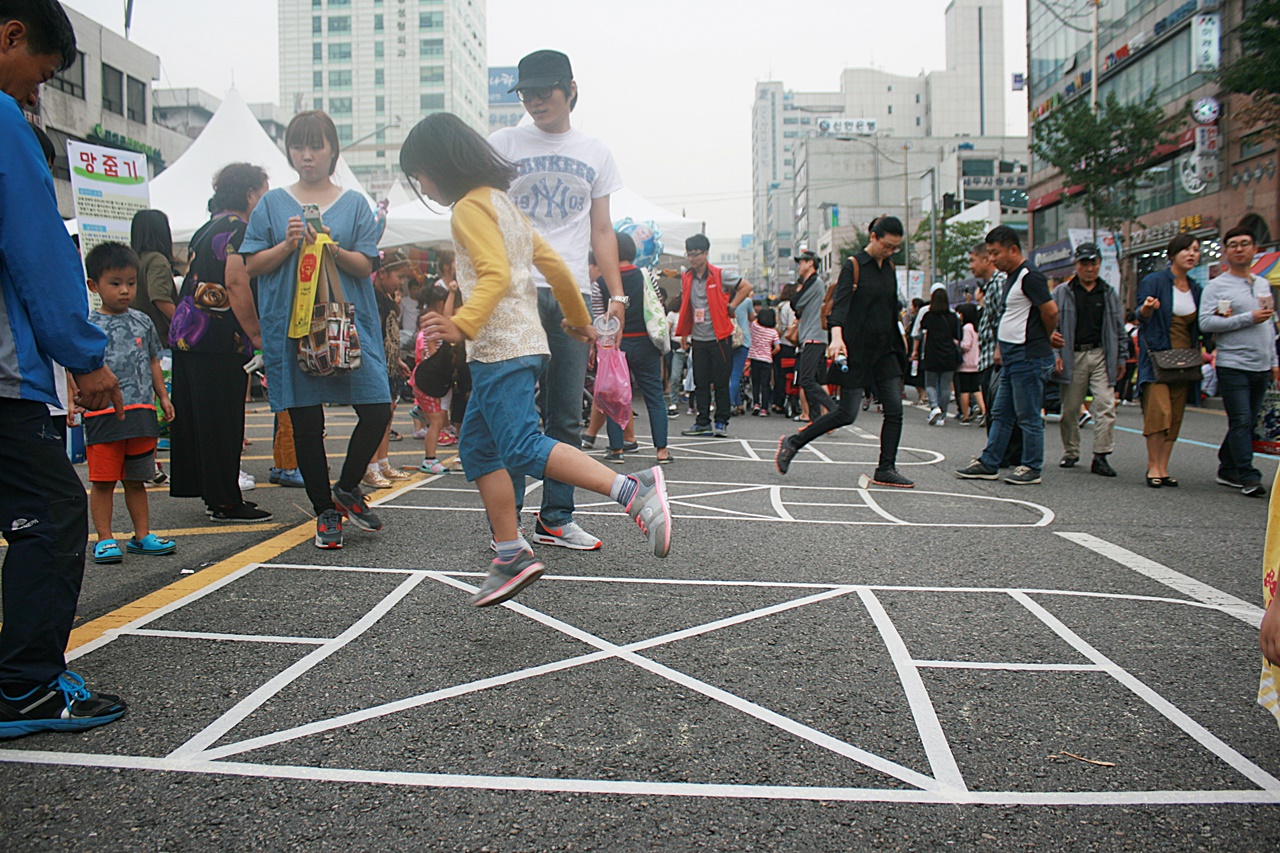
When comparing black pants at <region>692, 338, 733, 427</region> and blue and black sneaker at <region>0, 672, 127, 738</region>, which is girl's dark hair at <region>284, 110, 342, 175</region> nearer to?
blue and black sneaker at <region>0, 672, 127, 738</region>

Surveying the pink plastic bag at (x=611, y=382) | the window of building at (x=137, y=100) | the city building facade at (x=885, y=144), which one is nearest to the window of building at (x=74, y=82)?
the window of building at (x=137, y=100)

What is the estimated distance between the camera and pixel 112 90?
40.6 metres

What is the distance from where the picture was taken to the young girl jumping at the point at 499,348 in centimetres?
322

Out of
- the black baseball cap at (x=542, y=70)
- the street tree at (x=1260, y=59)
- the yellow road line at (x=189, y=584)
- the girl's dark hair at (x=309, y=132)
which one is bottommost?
the yellow road line at (x=189, y=584)

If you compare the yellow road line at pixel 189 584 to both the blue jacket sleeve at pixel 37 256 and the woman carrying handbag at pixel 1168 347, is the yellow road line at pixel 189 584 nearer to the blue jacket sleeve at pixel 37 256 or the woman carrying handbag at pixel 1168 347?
the blue jacket sleeve at pixel 37 256

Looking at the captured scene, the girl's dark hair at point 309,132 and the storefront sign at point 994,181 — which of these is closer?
the girl's dark hair at point 309,132

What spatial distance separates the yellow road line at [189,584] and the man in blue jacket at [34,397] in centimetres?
68

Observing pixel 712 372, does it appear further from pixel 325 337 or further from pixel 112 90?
pixel 112 90

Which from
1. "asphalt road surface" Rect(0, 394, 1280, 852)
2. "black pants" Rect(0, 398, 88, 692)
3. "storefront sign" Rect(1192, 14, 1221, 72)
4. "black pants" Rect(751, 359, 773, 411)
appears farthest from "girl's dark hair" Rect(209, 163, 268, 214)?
"storefront sign" Rect(1192, 14, 1221, 72)

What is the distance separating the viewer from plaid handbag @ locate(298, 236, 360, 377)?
14.3ft

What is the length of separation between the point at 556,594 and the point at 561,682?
40.3 inches

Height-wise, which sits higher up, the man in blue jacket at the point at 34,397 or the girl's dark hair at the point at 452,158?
the girl's dark hair at the point at 452,158

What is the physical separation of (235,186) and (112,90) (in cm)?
4253

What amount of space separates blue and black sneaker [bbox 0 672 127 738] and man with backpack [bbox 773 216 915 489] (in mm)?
5432
